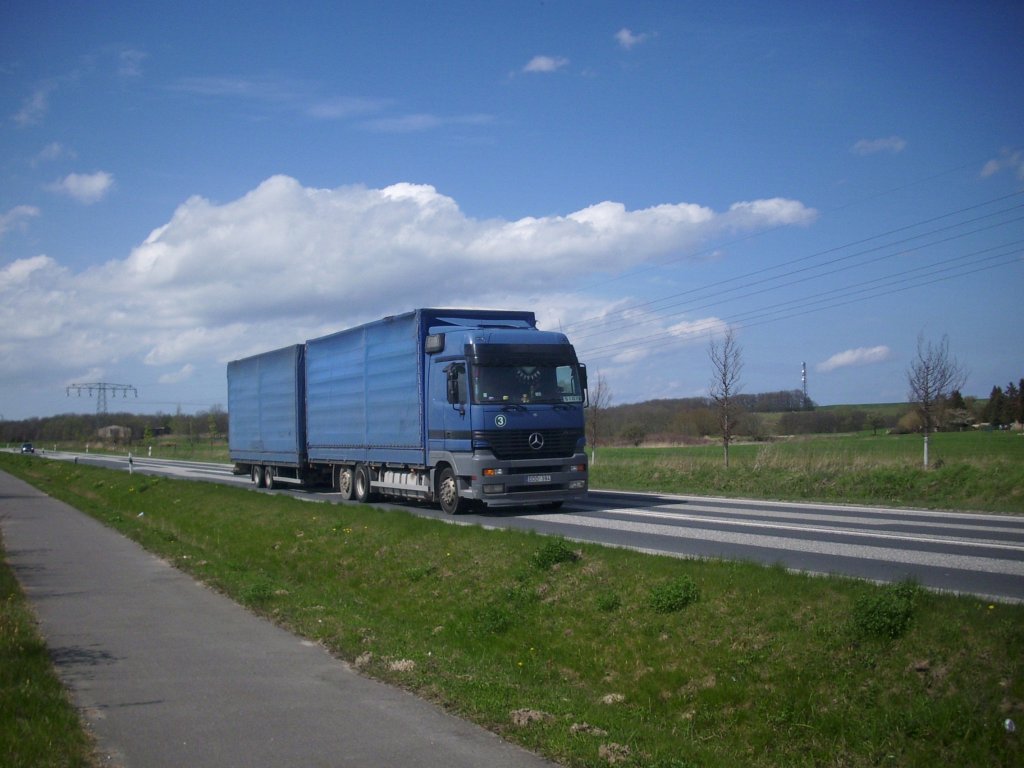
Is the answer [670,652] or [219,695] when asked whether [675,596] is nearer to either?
[670,652]

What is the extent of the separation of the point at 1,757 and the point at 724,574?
636 cm

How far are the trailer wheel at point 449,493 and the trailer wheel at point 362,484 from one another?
4.07 meters

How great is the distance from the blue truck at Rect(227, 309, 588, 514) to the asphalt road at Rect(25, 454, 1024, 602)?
2.56 feet

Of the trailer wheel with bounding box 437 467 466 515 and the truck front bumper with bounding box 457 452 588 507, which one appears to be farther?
the trailer wheel with bounding box 437 467 466 515

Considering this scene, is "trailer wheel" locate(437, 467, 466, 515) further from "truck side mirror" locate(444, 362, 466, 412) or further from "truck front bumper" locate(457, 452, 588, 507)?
"truck side mirror" locate(444, 362, 466, 412)

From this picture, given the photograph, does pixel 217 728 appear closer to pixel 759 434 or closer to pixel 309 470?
pixel 309 470

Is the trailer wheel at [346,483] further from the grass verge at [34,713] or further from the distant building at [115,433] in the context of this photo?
the distant building at [115,433]

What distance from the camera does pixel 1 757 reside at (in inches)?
223

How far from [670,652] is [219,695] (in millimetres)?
3749

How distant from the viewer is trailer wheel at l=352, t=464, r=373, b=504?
24191 millimetres

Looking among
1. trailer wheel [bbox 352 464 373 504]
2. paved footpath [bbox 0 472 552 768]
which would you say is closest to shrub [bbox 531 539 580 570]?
paved footpath [bbox 0 472 552 768]

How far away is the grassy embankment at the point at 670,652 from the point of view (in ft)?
20.2

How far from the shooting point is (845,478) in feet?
86.7

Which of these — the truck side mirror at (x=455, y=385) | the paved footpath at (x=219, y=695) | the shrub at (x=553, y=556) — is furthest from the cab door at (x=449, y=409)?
the shrub at (x=553, y=556)
